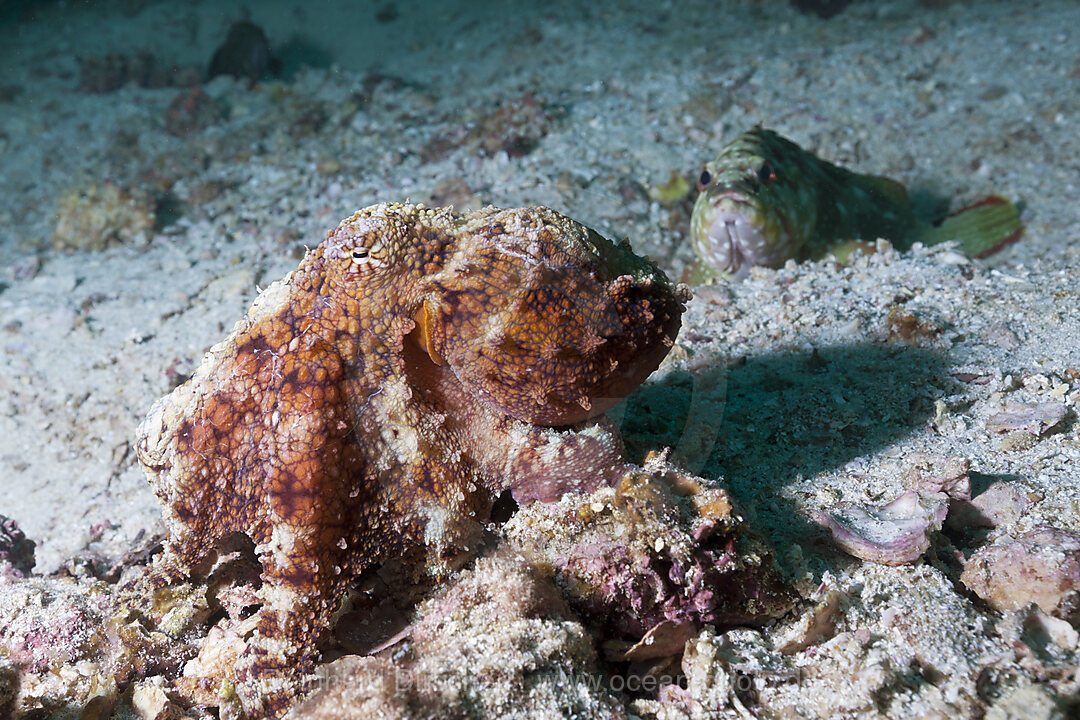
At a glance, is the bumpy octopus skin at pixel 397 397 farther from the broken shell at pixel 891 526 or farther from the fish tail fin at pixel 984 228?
the fish tail fin at pixel 984 228

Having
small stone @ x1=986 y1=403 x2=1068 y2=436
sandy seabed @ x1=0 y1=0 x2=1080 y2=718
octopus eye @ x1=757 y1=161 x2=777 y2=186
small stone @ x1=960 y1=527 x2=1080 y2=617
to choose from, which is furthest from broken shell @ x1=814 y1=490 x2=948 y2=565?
octopus eye @ x1=757 y1=161 x2=777 y2=186

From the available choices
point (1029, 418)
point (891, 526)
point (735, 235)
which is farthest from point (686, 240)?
point (891, 526)

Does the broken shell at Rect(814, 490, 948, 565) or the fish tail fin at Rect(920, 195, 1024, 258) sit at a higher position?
the broken shell at Rect(814, 490, 948, 565)

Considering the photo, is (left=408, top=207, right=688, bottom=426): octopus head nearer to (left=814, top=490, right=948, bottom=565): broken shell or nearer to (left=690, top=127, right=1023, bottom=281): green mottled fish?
(left=814, top=490, right=948, bottom=565): broken shell

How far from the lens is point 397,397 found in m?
2.08

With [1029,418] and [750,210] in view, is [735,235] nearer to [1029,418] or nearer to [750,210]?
[750,210]

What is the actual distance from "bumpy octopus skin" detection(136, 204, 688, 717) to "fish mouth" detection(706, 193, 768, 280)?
3890 mm

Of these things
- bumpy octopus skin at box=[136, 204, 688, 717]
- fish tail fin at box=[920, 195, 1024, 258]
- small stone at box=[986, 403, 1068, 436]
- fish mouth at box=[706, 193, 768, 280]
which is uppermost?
bumpy octopus skin at box=[136, 204, 688, 717]

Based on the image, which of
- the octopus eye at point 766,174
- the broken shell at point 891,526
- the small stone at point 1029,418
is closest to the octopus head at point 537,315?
the broken shell at point 891,526

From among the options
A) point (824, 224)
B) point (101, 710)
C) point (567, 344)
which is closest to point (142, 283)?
point (101, 710)

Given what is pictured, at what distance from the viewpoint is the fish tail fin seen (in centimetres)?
664

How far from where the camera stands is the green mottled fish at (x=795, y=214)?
5.81 metres

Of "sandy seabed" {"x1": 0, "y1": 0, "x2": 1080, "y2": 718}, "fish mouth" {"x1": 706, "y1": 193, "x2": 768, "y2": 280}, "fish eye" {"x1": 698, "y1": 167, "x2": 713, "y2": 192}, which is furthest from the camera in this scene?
"fish eye" {"x1": 698, "y1": 167, "x2": 713, "y2": 192}

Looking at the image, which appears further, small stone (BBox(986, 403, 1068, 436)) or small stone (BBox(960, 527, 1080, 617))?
small stone (BBox(986, 403, 1068, 436))
